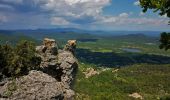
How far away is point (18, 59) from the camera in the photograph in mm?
50906

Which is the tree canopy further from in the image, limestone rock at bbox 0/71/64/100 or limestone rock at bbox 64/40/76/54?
limestone rock at bbox 64/40/76/54

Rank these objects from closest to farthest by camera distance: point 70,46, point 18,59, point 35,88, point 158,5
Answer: point 158,5, point 35,88, point 18,59, point 70,46

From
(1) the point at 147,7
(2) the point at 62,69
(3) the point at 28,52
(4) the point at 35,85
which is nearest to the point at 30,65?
(3) the point at 28,52

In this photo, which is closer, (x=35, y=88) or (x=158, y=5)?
(x=158, y=5)

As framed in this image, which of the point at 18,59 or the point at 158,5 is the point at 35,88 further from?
the point at 158,5

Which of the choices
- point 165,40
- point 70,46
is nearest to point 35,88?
point 165,40

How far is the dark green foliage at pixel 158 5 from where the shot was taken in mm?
36156

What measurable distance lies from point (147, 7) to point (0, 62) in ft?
82.7

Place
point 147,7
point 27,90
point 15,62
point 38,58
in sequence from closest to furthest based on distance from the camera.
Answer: point 147,7 < point 27,90 < point 15,62 < point 38,58

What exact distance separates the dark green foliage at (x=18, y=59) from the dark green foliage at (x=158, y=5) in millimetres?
21118

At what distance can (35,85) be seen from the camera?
42.2 metres

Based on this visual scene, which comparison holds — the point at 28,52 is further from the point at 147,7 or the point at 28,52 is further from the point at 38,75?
the point at 147,7

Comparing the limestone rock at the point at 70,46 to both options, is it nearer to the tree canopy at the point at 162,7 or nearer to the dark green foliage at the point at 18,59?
the dark green foliage at the point at 18,59

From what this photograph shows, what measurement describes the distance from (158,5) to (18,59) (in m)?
24.8
